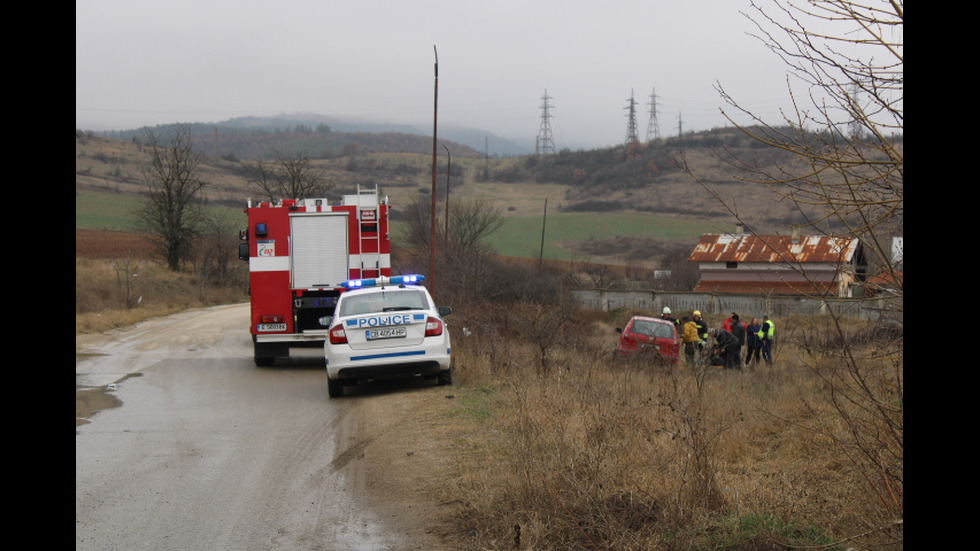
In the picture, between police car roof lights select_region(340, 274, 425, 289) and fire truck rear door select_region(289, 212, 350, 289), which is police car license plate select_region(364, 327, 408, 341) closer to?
police car roof lights select_region(340, 274, 425, 289)

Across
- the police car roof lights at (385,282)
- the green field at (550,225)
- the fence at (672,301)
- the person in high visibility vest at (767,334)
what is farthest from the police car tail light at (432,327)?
the green field at (550,225)

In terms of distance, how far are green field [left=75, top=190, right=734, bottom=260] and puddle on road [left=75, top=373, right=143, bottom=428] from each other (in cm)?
6213

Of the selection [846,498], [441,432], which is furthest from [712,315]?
[846,498]

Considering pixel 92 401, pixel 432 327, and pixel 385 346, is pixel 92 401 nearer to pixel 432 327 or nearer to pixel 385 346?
pixel 385 346

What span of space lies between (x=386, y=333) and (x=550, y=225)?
8690 cm

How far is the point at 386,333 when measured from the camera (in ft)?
42.5

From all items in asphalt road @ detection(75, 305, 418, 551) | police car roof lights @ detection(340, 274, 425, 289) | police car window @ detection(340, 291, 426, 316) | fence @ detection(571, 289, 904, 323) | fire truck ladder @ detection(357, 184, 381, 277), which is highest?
fire truck ladder @ detection(357, 184, 381, 277)

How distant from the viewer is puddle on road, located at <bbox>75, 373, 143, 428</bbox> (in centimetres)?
1212

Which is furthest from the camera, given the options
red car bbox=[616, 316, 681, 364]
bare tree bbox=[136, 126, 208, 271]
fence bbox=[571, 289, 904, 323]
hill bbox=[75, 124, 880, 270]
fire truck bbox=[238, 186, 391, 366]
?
hill bbox=[75, 124, 880, 270]

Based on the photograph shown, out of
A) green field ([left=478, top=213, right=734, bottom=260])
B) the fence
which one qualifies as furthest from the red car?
green field ([left=478, top=213, right=734, bottom=260])

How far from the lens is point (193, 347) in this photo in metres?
23.8

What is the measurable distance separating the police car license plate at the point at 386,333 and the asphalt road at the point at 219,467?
109 cm

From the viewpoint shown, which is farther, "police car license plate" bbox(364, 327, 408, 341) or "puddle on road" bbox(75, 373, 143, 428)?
"police car license plate" bbox(364, 327, 408, 341)
